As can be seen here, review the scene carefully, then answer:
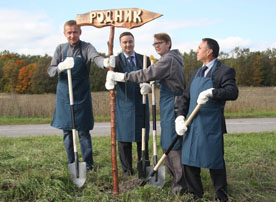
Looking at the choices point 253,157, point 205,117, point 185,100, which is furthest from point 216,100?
point 253,157

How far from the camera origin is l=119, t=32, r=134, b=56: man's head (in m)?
4.52

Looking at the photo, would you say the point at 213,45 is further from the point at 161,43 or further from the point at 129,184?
the point at 129,184

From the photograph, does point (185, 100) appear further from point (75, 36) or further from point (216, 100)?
point (75, 36)

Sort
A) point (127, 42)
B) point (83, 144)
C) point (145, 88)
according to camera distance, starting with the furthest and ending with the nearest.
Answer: point (83, 144), point (127, 42), point (145, 88)

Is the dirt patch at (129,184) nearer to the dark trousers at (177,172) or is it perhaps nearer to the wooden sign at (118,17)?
the dark trousers at (177,172)

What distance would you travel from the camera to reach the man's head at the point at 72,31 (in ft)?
14.8

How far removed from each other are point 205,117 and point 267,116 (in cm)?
1177

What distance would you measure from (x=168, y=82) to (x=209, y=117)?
0.77 m

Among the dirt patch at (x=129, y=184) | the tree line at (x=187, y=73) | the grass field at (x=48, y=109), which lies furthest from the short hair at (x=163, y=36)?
the tree line at (x=187, y=73)

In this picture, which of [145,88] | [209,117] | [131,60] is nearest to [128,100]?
[145,88]

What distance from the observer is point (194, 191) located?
3633 mm

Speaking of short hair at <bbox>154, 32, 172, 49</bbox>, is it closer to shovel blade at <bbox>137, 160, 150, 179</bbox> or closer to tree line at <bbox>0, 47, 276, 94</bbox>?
shovel blade at <bbox>137, 160, 150, 179</bbox>

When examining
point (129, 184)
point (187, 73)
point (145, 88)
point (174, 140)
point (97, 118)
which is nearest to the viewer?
point (174, 140)

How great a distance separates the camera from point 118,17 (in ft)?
11.8
